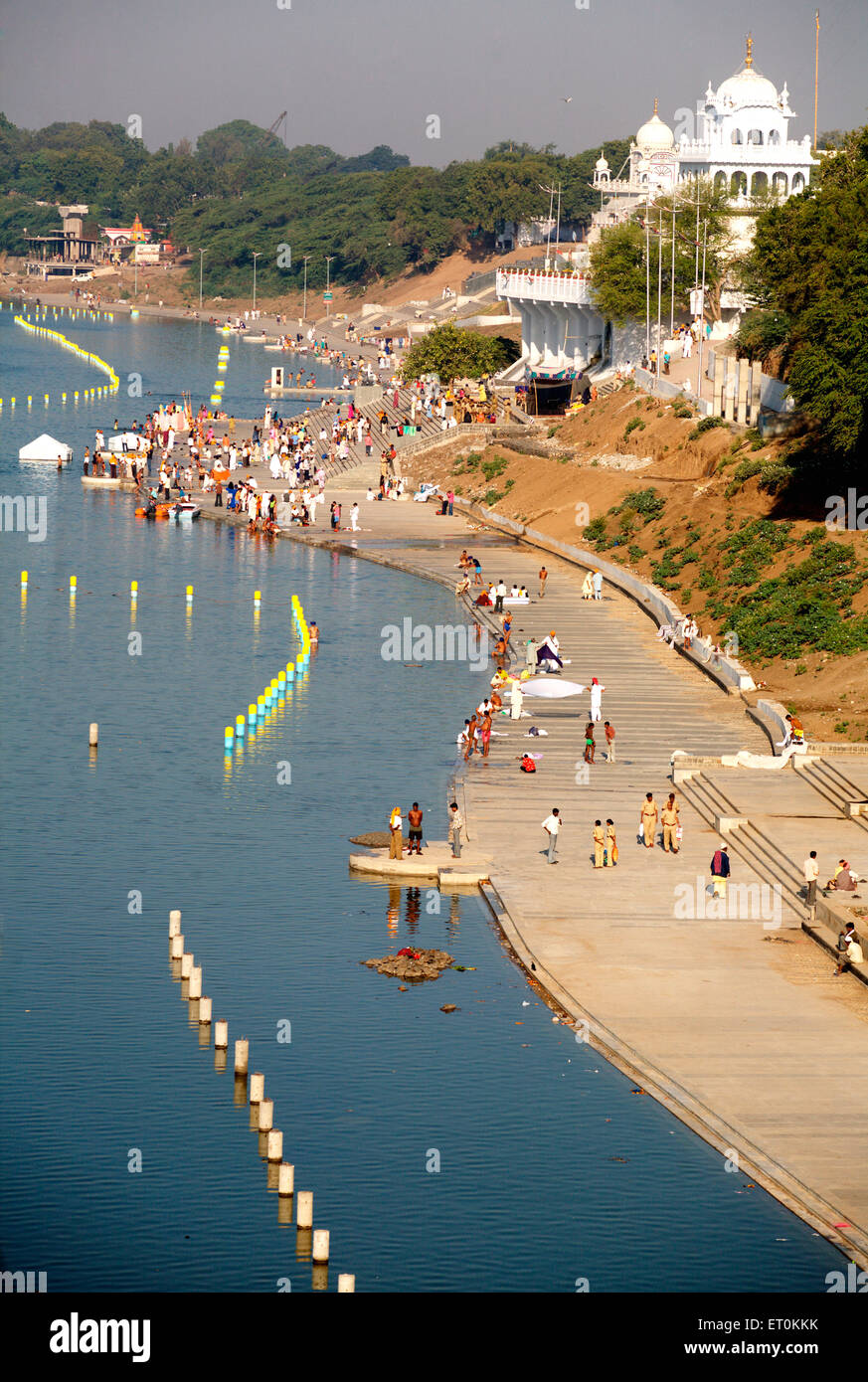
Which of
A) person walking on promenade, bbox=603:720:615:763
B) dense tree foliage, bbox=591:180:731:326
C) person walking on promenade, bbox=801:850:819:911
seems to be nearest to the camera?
person walking on promenade, bbox=801:850:819:911

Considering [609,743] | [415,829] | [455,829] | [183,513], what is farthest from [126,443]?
[455,829]

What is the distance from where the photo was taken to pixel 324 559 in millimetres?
84000

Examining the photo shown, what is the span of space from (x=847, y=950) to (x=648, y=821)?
25.3ft

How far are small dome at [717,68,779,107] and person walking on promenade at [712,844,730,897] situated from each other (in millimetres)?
86244

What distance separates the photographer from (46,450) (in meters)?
114

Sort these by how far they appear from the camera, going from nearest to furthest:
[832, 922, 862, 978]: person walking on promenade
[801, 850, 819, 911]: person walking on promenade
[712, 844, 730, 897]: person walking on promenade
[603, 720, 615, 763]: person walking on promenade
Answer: [832, 922, 862, 978]: person walking on promenade → [801, 850, 819, 911]: person walking on promenade → [712, 844, 730, 897]: person walking on promenade → [603, 720, 615, 763]: person walking on promenade

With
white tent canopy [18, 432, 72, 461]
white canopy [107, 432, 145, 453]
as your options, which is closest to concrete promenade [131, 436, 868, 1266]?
white canopy [107, 432, 145, 453]

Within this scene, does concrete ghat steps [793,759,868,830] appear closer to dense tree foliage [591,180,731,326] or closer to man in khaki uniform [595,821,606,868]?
man in khaki uniform [595,821,606,868]

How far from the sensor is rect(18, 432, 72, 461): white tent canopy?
113 meters

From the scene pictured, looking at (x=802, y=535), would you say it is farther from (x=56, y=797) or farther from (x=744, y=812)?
(x=56, y=797)

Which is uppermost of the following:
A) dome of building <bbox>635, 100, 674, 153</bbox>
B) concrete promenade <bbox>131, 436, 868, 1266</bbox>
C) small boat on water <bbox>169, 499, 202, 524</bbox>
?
dome of building <bbox>635, 100, 674, 153</bbox>

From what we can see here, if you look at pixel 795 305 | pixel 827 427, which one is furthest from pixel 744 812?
pixel 795 305

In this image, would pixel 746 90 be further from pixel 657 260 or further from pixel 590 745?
pixel 590 745
